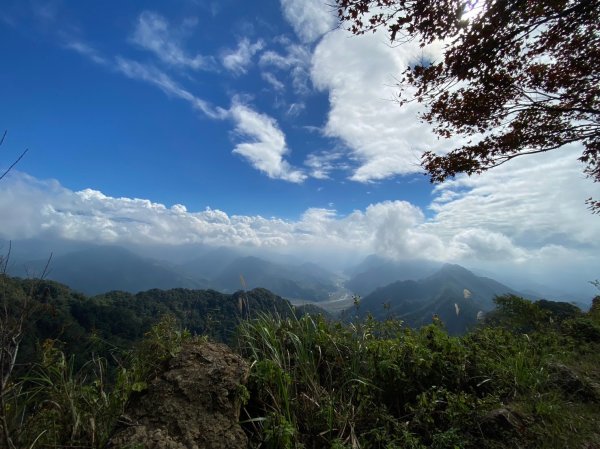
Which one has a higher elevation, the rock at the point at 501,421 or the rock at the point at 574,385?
the rock at the point at 574,385

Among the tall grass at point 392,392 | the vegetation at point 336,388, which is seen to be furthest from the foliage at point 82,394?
the tall grass at point 392,392

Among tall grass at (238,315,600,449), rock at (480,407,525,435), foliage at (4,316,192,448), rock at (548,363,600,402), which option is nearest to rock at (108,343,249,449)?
foliage at (4,316,192,448)

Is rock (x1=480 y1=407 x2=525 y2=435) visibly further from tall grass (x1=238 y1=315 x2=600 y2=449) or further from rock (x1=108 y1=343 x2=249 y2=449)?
rock (x1=108 y1=343 x2=249 y2=449)

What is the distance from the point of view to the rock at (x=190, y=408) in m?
2.38

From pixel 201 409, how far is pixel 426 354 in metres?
2.76

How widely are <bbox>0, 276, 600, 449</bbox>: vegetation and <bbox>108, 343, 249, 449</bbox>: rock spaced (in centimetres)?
20

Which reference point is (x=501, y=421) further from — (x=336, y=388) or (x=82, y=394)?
(x=82, y=394)

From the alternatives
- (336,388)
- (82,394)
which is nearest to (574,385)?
(336,388)

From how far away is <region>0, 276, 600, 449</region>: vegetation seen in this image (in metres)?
2.80

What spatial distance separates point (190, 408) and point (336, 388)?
1.98 m

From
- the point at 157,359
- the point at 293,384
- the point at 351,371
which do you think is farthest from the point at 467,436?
the point at 157,359

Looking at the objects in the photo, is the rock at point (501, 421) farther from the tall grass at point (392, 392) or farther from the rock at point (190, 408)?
the rock at point (190, 408)

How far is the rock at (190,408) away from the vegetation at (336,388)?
0.20 meters

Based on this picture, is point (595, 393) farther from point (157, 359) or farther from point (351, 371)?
point (157, 359)
